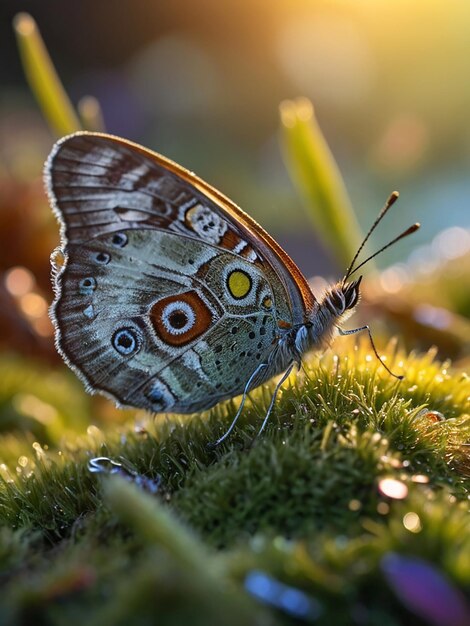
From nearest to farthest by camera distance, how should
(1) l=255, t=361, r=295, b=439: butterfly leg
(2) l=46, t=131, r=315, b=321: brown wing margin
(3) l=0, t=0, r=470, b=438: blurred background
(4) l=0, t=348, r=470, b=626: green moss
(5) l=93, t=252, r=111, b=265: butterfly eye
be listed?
(4) l=0, t=348, r=470, b=626: green moss, (1) l=255, t=361, r=295, b=439: butterfly leg, (2) l=46, t=131, r=315, b=321: brown wing margin, (5) l=93, t=252, r=111, b=265: butterfly eye, (3) l=0, t=0, r=470, b=438: blurred background

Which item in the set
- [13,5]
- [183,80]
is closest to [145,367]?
[183,80]

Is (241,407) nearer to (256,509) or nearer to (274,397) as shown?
(274,397)

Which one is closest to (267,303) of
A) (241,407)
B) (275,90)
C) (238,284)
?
(238,284)

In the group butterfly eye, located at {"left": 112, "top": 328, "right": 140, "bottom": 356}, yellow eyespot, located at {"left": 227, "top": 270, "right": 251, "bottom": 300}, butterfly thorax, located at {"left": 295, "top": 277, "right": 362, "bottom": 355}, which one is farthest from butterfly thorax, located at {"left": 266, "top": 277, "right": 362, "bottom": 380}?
butterfly eye, located at {"left": 112, "top": 328, "right": 140, "bottom": 356}

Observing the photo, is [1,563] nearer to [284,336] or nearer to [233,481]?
[233,481]

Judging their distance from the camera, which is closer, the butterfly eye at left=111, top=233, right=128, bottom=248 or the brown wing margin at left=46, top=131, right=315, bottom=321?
the brown wing margin at left=46, top=131, right=315, bottom=321

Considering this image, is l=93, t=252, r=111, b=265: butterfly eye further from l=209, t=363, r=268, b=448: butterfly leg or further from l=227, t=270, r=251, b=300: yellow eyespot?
l=209, t=363, r=268, b=448: butterfly leg
